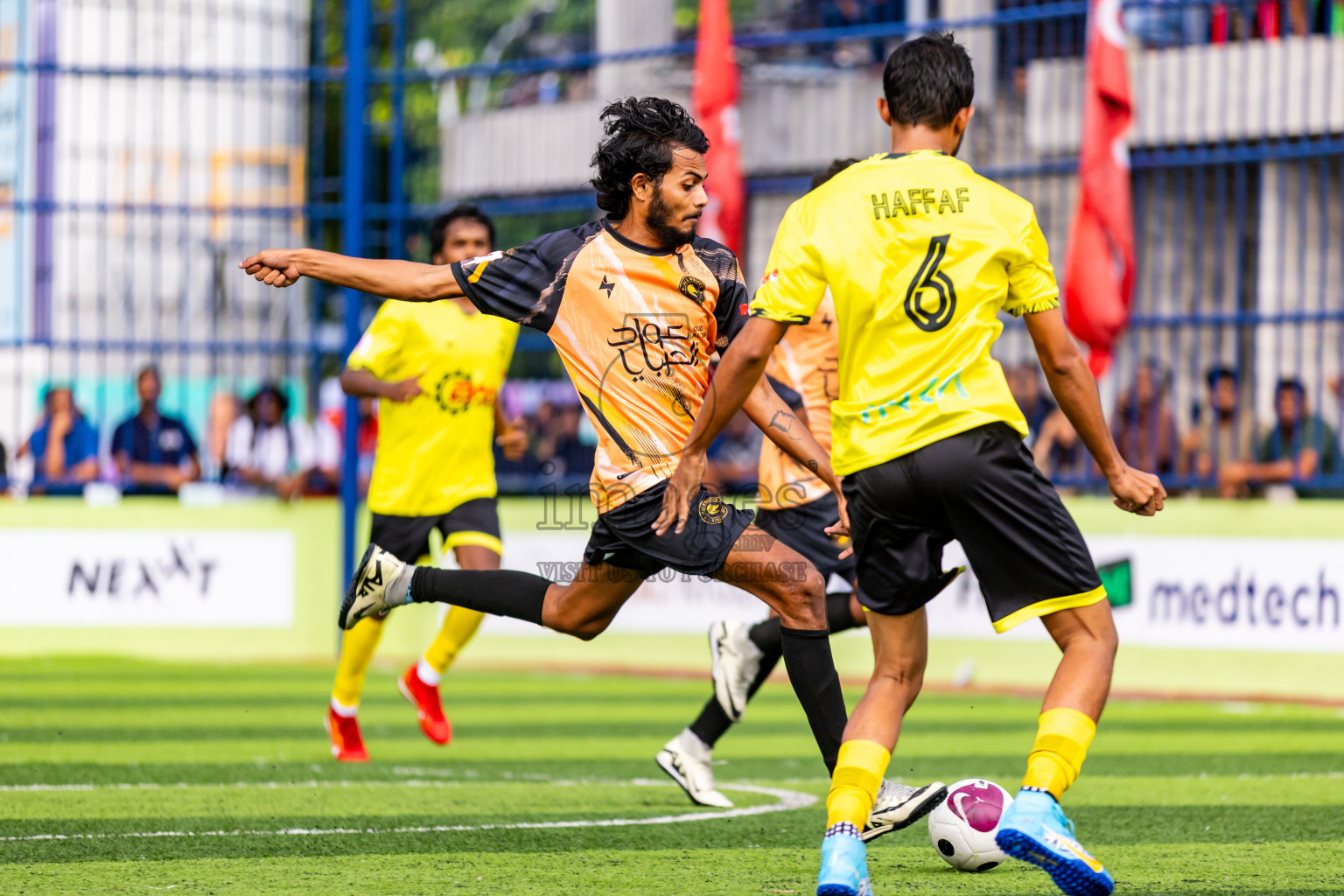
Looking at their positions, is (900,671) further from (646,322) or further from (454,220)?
(454,220)

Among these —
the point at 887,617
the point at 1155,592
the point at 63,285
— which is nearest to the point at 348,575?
the point at 63,285

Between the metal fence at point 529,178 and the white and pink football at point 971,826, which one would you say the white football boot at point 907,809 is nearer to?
the white and pink football at point 971,826

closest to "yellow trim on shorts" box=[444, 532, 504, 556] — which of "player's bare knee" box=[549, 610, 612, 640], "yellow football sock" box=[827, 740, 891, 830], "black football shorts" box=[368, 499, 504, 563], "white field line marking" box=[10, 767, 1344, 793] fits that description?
"black football shorts" box=[368, 499, 504, 563]

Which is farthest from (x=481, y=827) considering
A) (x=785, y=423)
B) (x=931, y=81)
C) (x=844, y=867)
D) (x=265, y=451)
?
(x=265, y=451)

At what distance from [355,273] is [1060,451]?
24.6 feet

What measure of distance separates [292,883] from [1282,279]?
8361mm

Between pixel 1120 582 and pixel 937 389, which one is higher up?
pixel 937 389

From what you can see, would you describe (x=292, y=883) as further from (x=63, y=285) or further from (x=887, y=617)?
(x=63, y=285)

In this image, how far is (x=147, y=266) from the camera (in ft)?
44.0

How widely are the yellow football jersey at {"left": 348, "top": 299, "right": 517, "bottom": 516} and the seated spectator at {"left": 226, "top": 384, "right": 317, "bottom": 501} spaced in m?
5.32

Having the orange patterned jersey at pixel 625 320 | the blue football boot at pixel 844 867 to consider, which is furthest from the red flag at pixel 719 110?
the blue football boot at pixel 844 867

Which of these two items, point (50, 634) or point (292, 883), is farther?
point (50, 634)

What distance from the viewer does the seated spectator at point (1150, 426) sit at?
11172 millimetres

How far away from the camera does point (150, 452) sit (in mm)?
12969
